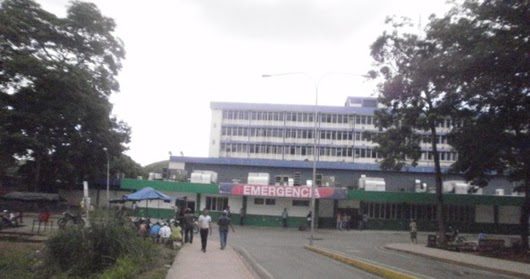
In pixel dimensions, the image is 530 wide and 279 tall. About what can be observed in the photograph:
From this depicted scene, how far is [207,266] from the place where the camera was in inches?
635

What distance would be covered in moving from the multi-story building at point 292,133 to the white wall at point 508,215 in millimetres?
35788

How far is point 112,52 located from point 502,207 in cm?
3695

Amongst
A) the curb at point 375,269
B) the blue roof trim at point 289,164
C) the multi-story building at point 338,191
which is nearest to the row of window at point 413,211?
the multi-story building at point 338,191

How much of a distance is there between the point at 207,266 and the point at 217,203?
3496cm

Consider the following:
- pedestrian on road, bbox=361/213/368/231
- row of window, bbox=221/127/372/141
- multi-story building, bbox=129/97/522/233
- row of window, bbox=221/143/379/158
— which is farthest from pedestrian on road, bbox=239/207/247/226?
row of window, bbox=221/143/379/158

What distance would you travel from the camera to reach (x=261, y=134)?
8806 centimetres

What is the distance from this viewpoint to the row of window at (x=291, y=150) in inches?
3494

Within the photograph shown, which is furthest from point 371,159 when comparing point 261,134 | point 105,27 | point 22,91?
point 22,91

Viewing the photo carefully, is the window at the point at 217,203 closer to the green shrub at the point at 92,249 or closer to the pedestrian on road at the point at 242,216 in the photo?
the pedestrian on road at the point at 242,216

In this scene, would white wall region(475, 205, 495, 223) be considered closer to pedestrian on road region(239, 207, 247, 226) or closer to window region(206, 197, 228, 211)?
pedestrian on road region(239, 207, 247, 226)

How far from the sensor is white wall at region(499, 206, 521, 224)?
51.3 m

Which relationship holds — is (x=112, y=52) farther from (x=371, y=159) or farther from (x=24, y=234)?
(x=371, y=159)

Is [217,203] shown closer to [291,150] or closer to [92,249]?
[92,249]

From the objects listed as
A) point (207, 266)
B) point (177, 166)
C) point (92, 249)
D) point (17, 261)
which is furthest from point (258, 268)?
point (177, 166)
